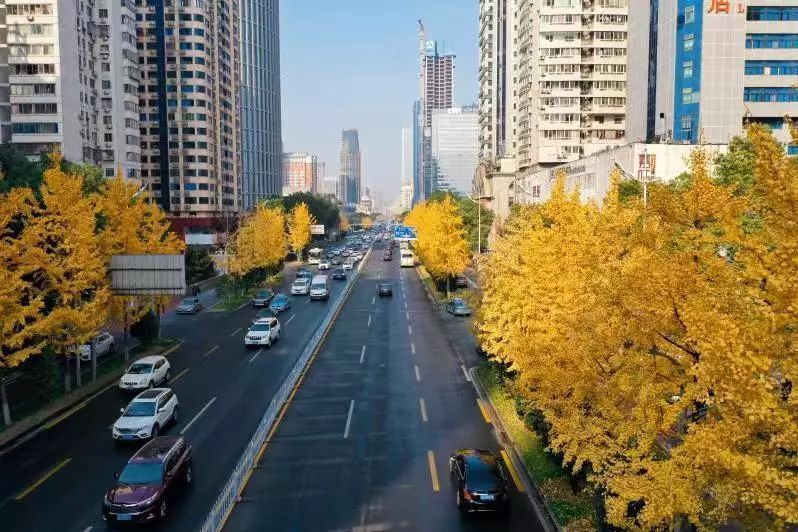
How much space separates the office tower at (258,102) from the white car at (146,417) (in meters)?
152

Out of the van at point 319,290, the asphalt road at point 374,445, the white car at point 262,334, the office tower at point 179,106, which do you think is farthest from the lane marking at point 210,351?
the office tower at point 179,106

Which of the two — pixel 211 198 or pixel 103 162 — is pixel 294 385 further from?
pixel 211 198

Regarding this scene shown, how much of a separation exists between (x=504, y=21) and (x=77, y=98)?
73164 millimetres

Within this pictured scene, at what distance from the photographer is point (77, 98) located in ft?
236

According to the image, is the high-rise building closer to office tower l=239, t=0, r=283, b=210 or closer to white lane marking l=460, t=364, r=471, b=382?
white lane marking l=460, t=364, r=471, b=382

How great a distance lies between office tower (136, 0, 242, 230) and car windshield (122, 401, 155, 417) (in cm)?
7944

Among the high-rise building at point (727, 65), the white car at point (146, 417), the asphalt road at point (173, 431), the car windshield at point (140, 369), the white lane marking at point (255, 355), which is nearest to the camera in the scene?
the asphalt road at point (173, 431)

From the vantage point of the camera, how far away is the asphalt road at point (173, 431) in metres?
17.6

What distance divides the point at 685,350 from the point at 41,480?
18944 mm

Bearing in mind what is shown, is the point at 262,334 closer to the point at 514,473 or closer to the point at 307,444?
the point at 307,444

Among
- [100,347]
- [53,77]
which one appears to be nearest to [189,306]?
[100,347]

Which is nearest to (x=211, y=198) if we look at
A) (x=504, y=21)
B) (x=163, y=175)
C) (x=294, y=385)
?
(x=163, y=175)

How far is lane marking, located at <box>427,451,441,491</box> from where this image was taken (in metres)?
19.6

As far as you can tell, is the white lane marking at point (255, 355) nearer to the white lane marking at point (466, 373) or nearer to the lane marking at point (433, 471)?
the white lane marking at point (466, 373)
